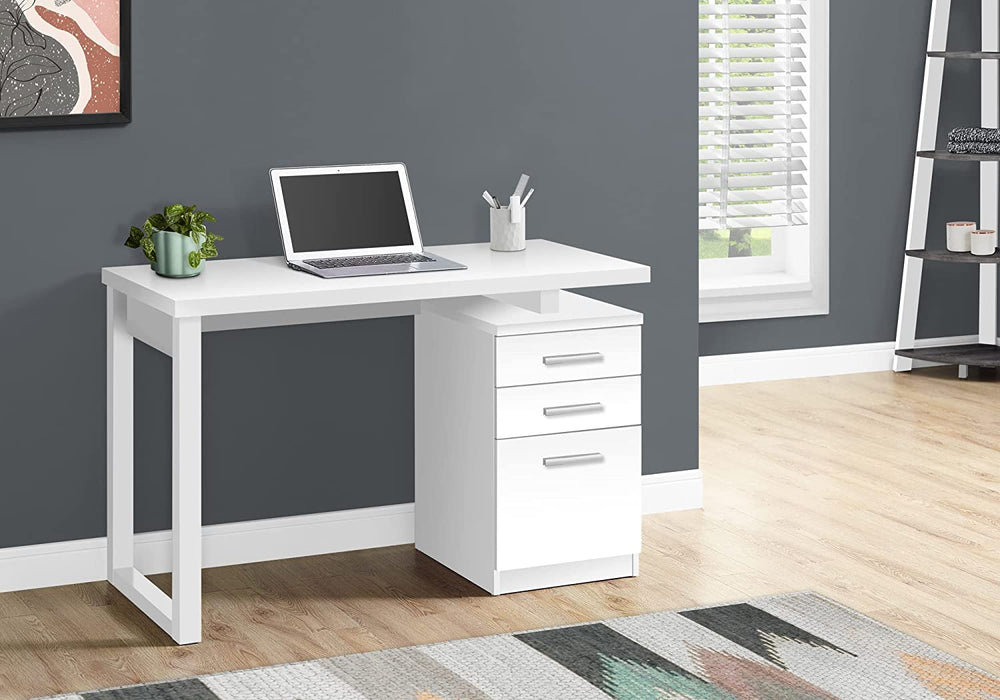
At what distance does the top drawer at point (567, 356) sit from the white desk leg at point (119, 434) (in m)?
0.82

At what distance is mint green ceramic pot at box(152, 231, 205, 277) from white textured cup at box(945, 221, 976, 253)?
3.31 metres

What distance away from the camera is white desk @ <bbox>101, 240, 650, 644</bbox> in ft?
9.89

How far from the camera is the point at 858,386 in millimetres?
5613

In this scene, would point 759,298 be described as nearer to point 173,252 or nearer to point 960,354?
point 960,354

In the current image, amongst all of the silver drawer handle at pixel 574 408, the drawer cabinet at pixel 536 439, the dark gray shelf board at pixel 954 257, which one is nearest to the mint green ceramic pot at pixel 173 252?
the drawer cabinet at pixel 536 439

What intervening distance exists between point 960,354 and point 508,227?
9.04 feet

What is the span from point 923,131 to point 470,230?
2589 millimetres

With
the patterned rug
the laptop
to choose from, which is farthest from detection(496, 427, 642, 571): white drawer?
the laptop

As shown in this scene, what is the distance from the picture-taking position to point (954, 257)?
554 cm

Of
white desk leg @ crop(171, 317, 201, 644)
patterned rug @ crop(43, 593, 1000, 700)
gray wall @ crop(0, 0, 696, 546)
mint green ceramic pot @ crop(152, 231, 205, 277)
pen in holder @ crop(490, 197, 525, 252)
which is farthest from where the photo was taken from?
pen in holder @ crop(490, 197, 525, 252)

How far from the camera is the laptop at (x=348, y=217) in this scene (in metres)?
3.41

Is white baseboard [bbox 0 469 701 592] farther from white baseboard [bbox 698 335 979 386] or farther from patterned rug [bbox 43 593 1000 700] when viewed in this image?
white baseboard [bbox 698 335 979 386]

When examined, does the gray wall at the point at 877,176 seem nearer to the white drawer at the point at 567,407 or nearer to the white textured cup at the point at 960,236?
the white textured cup at the point at 960,236

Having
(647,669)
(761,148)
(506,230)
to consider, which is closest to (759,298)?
(761,148)
